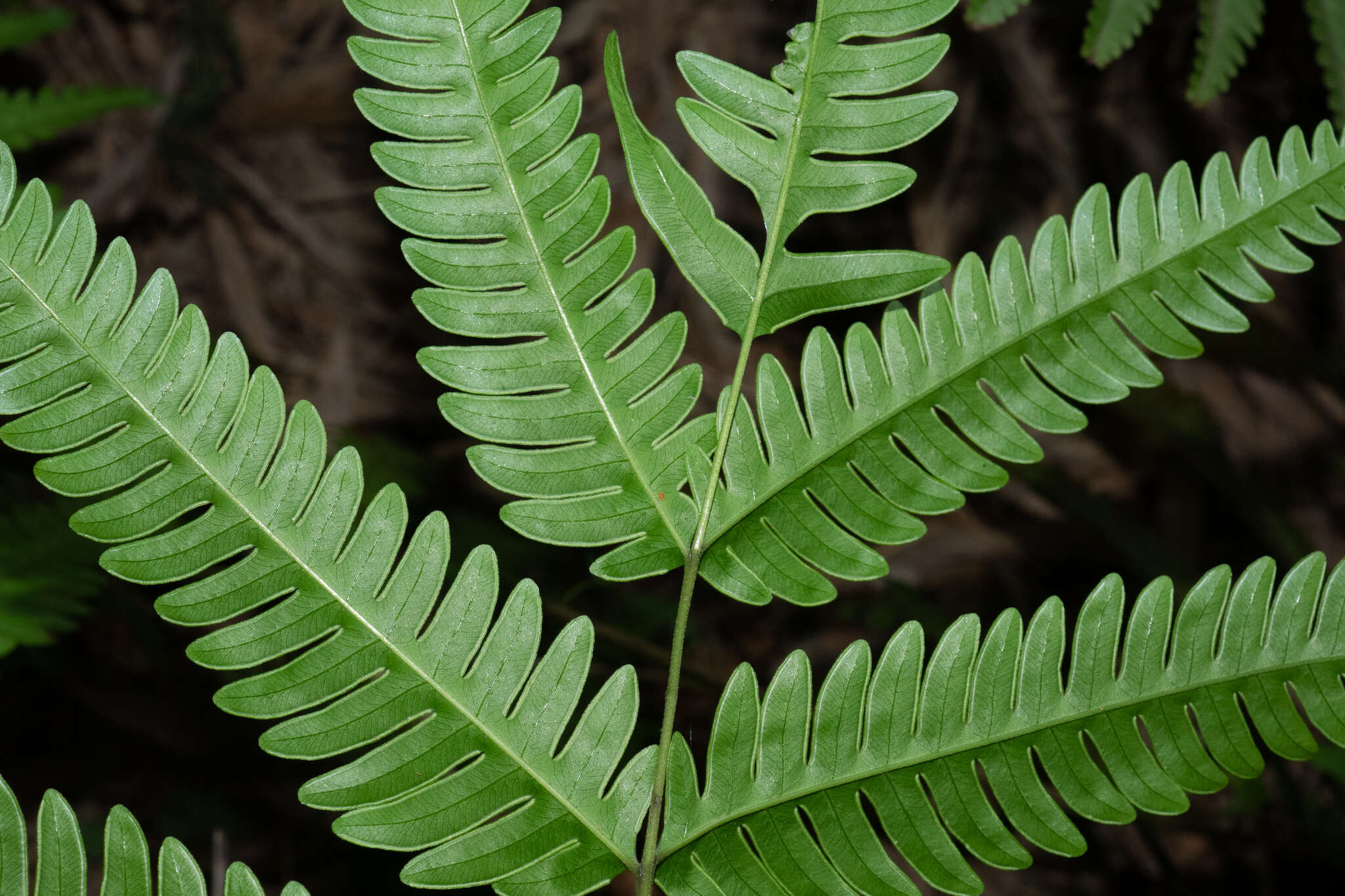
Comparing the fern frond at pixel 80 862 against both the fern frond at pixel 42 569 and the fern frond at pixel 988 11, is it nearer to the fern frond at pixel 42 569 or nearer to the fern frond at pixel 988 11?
the fern frond at pixel 42 569

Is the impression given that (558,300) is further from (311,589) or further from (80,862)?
(80,862)

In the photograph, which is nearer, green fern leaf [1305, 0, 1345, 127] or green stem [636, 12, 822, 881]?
green stem [636, 12, 822, 881]

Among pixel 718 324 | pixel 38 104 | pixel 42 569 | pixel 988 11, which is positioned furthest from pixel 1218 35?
pixel 38 104

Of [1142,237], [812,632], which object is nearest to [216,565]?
[1142,237]

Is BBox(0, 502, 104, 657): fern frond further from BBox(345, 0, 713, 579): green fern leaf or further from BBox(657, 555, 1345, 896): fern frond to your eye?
BBox(657, 555, 1345, 896): fern frond

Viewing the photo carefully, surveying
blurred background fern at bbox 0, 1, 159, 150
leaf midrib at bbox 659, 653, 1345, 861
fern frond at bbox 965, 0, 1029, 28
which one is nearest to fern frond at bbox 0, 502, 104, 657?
blurred background fern at bbox 0, 1, 159, 150

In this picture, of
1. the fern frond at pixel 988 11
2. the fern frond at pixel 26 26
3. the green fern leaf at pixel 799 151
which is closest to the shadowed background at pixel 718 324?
the fern frond at pixel 26 26
